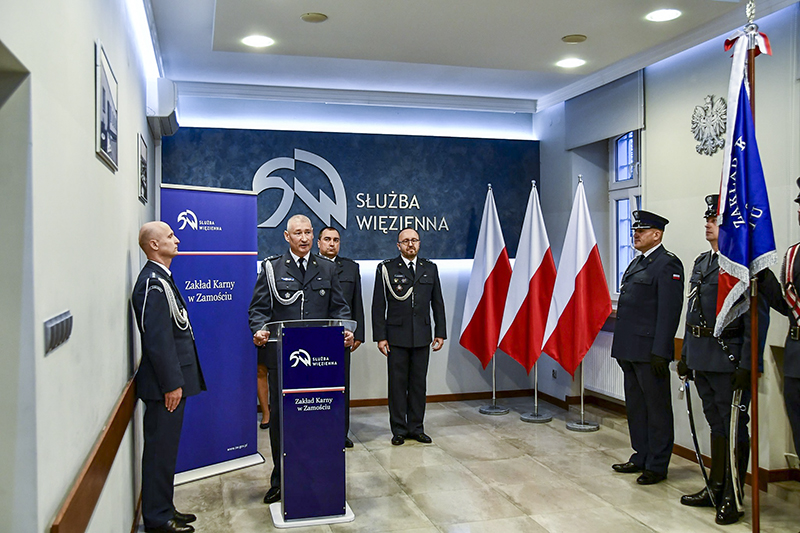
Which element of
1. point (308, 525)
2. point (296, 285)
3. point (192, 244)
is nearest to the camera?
point (308, 525)

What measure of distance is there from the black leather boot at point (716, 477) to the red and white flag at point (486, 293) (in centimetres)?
265

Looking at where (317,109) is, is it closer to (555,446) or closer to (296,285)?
(296,285)

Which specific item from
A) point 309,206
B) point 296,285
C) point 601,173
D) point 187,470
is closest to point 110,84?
point 296,285

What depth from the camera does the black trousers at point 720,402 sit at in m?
3.83

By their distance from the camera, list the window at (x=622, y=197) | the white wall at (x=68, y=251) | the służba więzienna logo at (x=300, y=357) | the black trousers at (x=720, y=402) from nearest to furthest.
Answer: the white wall at (x=68, y=251)
the służba więzienna logo at (x=300, y=357)
the black trousers at (x=720, y=402)
the window at (x=622, y=197)

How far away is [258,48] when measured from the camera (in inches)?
189

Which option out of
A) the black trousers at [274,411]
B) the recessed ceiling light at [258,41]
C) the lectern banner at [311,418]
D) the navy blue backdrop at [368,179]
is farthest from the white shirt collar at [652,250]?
the recessed ceiling light at [258,41]

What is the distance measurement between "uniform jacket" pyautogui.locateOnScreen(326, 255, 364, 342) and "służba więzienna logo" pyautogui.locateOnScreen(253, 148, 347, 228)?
3.20ft

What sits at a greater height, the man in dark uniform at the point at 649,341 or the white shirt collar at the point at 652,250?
the white shirt collar at the point at 652,250

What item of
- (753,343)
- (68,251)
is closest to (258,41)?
(68,251)

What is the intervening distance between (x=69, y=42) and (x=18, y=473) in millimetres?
1216

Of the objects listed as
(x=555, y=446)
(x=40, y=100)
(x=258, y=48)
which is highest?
(x=258, y=48)

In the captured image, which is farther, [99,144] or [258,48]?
[258,48]

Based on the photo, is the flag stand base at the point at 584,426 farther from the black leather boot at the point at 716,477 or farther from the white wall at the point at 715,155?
the black leather boot at the point at 716,477
